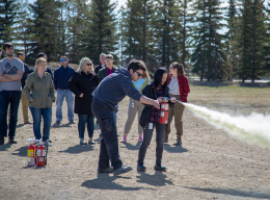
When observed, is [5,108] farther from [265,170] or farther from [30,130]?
[265,170]

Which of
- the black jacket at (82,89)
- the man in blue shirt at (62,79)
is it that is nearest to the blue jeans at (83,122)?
the black jacket at (82,89)

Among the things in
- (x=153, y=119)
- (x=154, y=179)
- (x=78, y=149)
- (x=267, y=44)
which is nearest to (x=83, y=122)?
(x=78, y=149)

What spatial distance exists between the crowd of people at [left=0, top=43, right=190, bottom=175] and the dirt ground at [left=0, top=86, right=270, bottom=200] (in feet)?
1.18

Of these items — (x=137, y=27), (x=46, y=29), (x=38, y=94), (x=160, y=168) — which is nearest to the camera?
(x=160, y=168)

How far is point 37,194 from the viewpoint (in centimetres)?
407

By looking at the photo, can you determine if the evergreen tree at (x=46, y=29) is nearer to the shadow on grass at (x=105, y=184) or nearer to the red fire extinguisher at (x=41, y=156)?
the red fire extinguisher at (x=41, y=156)

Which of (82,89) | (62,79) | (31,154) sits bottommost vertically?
(31,154)

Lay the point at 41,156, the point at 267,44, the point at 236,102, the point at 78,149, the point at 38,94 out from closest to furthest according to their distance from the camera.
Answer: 1. the point at 41,156
2. the point at 38,94
3. the point at 78,149
4. the point at 236,102
5. the point at 267,44

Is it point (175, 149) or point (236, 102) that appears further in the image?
point (236, 102)

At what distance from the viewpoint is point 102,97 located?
15.7 feet

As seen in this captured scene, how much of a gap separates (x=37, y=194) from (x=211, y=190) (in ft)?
8.69

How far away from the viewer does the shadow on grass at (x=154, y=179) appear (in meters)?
4.62

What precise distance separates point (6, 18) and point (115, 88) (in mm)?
44260

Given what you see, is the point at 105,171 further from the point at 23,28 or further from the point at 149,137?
the point at 23,28
